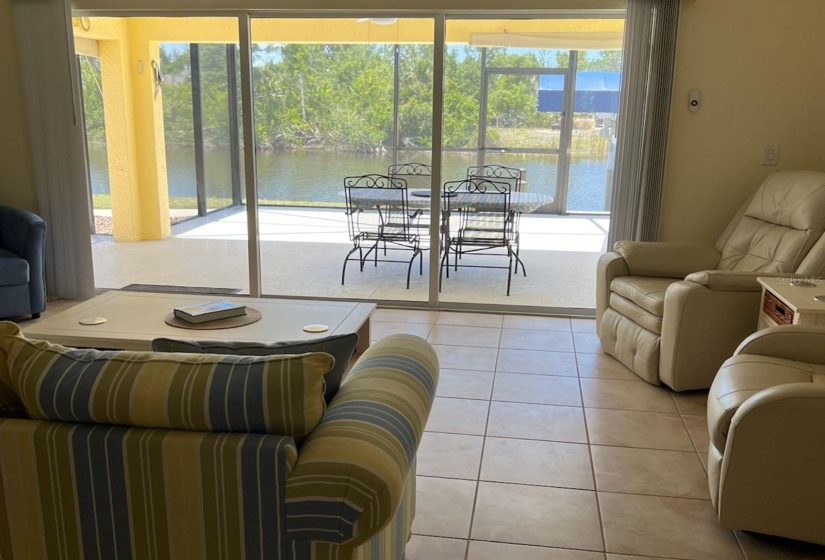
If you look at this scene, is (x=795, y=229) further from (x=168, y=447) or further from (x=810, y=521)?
(x=168, y=447)

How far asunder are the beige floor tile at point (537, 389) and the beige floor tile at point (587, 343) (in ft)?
1.73

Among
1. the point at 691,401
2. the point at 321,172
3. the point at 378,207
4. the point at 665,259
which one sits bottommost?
the point at 691,401

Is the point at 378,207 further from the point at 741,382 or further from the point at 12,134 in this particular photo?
the point at 741,382

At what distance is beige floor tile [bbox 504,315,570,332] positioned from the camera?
15.8ft

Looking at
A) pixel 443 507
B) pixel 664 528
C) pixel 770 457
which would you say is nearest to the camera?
pixel 770 457

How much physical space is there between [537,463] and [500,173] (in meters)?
2.61

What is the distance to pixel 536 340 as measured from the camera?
4.55m

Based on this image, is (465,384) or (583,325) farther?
(583,325)

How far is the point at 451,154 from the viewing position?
5023 mm

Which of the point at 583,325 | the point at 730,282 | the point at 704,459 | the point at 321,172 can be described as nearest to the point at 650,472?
the point at 704,459

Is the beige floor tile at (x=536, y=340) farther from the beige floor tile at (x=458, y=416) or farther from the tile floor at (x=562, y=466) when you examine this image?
the beige floor tile at (x=458, y=416)

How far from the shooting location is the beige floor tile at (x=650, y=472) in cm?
270

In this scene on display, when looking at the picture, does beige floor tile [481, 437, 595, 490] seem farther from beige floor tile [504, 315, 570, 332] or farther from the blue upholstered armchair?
the blue upholstered armchair

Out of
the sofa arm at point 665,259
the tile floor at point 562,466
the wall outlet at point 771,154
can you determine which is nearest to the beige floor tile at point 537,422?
the tile floor at point 562,466
